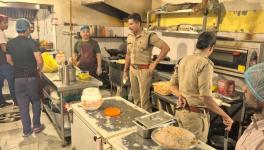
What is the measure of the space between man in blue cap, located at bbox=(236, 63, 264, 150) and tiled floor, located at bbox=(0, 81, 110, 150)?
86.2 inches

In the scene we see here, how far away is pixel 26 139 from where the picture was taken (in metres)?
2.75

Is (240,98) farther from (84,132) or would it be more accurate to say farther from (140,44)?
(84,132)

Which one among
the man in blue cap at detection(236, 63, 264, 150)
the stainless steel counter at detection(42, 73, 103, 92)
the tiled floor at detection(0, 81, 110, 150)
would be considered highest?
the man in blue cap at detection(236, 63, 264, 150)

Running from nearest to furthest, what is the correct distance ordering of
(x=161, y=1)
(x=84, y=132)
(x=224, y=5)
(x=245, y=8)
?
(x=84, y=132) → (x=245, y=8) → (x=224, y=5) → (x=161, y=1)

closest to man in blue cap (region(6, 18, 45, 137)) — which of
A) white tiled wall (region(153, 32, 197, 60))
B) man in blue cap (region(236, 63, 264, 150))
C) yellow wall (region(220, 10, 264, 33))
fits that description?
white tiled wall (region(153, 32, 197, 60))

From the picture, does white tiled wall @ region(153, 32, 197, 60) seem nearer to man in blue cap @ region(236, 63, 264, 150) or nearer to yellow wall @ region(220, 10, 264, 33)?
yellow wall @ region(220, 10, 264, 33)

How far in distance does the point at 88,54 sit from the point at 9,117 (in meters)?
1.62

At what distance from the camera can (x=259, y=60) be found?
227cm

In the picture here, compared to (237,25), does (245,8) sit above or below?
above

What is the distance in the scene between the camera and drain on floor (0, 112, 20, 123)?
3.26 metres

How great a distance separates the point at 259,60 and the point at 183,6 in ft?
4.55

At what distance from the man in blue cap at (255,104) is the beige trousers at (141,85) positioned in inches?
76.5

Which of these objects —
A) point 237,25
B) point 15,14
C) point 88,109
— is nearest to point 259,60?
point 237,25

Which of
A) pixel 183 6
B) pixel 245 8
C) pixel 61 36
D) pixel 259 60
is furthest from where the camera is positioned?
pixel 61 36
